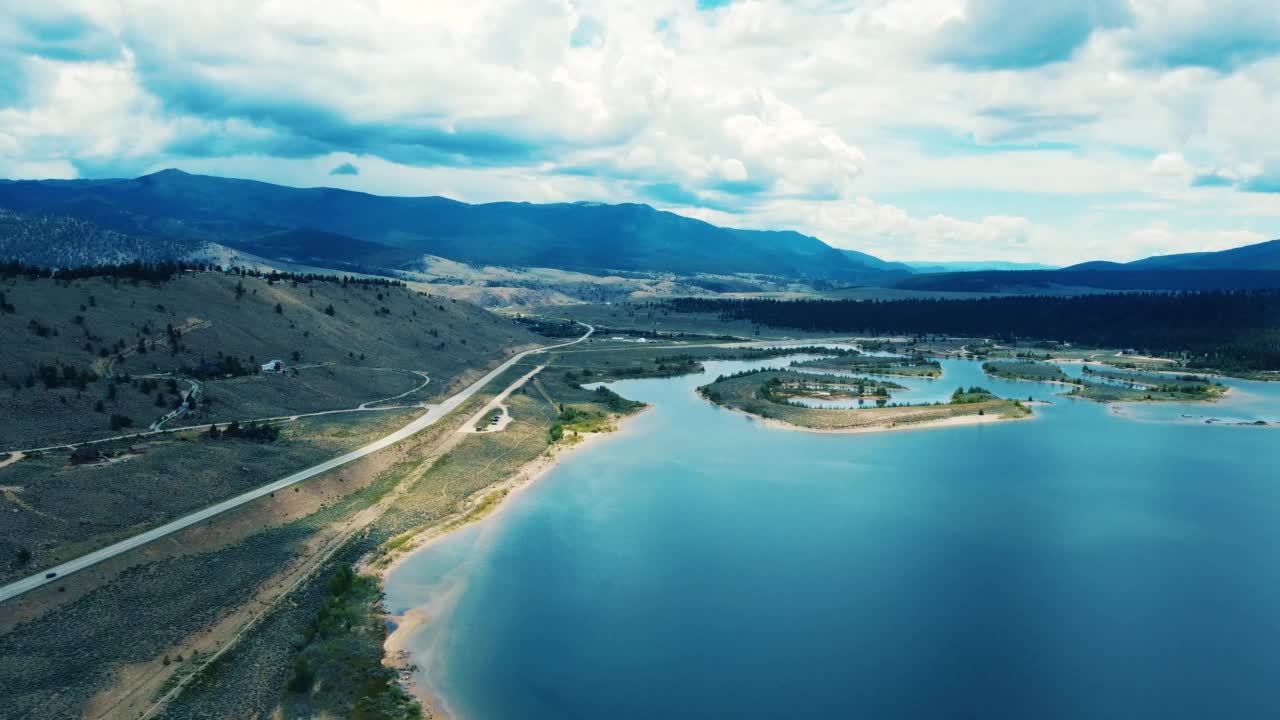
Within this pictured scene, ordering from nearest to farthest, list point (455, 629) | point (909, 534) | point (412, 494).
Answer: point (455, 629) < point (909, 534) < point (412, 494)

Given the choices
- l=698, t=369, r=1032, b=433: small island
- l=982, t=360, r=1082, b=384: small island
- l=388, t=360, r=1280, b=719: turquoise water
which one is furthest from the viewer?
l=982, t=360, r=1082, b=384: small island

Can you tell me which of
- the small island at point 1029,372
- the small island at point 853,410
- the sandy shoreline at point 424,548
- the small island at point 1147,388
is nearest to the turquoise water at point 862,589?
the sandy shoreline at point 424,548

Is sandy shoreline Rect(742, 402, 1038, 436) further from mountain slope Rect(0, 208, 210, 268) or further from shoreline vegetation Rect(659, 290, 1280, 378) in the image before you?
mountain slope Rect(0, 208, 210, 268)

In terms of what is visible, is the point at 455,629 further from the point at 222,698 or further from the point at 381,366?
the point at 381,366

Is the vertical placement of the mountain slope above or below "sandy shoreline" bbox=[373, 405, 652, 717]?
above

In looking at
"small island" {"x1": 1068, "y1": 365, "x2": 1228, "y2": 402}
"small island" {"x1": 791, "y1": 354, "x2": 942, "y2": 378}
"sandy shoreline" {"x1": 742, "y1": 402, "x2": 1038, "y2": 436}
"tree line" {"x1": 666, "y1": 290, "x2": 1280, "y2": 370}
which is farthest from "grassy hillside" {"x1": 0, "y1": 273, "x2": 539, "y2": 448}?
"tree line" {"x1": 666, "y1": 290, "x2": 1280, "y2": 370}

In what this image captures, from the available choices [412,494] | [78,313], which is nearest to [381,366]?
[78,313]
